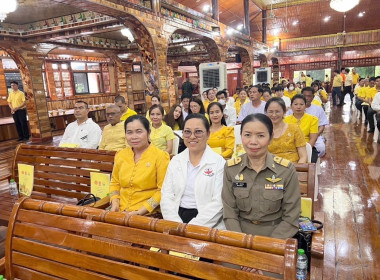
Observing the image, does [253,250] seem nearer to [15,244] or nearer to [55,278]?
[55,278]

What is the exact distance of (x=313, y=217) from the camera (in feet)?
5.95

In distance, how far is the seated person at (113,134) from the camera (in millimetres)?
3500

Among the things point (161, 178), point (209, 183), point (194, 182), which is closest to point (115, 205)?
point (161, 178)

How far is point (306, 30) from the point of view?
1706cm

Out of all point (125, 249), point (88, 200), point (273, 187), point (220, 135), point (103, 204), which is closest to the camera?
point (125, 249)

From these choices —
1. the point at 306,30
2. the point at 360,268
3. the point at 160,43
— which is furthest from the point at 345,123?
the point at 306,30

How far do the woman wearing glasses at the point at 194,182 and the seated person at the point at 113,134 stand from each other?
66.5 inches

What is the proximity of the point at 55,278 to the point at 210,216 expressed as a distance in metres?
0.93

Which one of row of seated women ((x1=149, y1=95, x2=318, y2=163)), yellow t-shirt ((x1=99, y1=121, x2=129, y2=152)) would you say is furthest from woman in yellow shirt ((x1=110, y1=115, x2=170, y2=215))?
yellow t-shirt ((x1=99, y1=121, x2=129, y2=152))

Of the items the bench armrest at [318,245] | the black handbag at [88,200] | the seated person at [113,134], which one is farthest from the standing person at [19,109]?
the bench armrest at [318,245]

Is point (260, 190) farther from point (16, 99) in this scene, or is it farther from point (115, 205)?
point (16, 99)

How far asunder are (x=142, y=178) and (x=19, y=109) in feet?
27.0

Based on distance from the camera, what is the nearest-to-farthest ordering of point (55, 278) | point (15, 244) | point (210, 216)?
point (55, 278)
point (15, 244)
point (210, 216)

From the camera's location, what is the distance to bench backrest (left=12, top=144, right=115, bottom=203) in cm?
266
